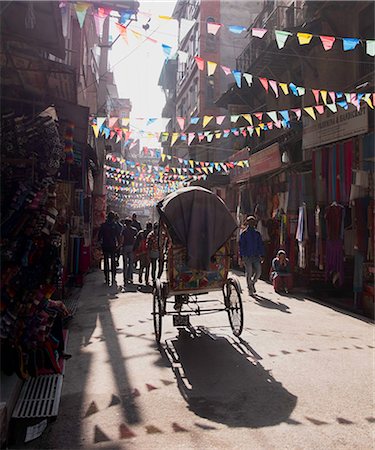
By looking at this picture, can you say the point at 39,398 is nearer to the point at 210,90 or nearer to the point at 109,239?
the point at 109,239

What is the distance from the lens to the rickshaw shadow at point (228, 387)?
12.5 ft

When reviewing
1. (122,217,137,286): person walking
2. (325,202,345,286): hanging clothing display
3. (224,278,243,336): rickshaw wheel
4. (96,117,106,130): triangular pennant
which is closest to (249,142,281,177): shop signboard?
(325,202,345,286): hanging clothing display

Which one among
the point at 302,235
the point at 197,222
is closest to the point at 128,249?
the point at 302,235

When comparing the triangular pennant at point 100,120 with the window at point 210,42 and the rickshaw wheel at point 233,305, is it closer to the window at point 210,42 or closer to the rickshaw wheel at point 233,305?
the rickshaw wheel at point 233,305

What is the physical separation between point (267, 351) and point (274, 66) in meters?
13.5

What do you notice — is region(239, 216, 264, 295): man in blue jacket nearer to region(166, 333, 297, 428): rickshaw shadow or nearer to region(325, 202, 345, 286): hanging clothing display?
region(325, 202, 345, 286): hanging clothing display

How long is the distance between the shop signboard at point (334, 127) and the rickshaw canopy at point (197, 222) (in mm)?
4909

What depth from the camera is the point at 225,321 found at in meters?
7.73

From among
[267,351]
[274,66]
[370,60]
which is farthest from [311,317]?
[274,66]

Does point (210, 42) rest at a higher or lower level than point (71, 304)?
higher

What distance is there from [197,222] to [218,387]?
8.37ft

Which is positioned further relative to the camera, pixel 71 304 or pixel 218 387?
pixel 71 304

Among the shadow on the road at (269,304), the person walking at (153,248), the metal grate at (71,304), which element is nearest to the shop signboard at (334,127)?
the shadow on the road at (269,304)

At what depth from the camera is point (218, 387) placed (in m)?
4.49
